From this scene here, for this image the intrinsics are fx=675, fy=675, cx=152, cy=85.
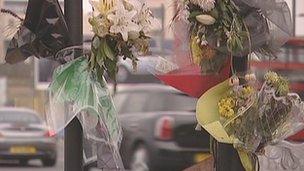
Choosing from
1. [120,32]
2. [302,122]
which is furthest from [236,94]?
[120,32]

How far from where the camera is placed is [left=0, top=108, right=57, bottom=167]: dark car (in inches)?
386

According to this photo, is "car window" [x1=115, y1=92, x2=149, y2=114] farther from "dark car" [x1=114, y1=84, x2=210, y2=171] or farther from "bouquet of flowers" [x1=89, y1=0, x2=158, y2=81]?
"bouquet of flowers" [x1=89, y1=0, x2=158, y2=81]

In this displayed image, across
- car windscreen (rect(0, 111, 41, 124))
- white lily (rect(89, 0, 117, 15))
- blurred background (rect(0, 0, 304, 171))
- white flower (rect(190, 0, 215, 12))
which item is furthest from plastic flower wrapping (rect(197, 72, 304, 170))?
car windscreen (rect(0, 111, 41, 124))

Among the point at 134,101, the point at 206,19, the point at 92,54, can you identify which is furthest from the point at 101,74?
the point at 134,101

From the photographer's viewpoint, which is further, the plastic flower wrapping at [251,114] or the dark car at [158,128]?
the dark car at [158,128]

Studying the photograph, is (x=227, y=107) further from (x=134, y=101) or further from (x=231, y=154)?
(x=134, y=101)

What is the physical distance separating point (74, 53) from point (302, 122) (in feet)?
2.51

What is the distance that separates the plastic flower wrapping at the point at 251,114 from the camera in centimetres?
208

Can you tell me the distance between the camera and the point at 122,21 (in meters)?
2.06

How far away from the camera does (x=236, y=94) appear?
212cm

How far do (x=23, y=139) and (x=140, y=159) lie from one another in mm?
2493

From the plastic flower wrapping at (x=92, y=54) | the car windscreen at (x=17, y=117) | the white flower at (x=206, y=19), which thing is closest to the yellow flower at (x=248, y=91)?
the white flower at (x=206, y=19)

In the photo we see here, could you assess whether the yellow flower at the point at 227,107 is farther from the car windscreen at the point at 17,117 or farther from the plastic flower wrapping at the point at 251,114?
the car windscreen at the point at 17,117

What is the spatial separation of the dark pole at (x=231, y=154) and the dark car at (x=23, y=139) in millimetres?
7566
